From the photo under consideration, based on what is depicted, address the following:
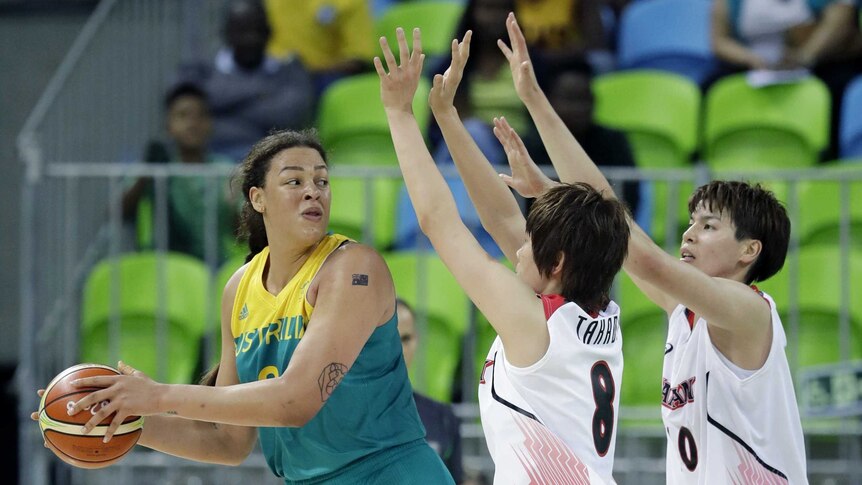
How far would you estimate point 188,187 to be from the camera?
23.2 feet

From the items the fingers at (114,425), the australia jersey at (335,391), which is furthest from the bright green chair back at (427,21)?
the fingers at (114,425)

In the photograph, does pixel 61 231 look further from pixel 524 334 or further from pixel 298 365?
pixel 524 334

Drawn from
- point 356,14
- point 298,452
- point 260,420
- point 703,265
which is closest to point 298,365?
point 260,420

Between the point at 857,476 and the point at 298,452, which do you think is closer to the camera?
the point at 298,452

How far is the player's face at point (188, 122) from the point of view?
8367 millimetres

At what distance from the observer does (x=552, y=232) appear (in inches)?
139

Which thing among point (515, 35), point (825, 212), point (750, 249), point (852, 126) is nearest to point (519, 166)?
point (515, 35)

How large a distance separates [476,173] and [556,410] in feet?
3.05

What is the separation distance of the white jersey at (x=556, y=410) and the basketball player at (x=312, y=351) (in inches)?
17.8

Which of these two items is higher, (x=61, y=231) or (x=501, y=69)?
(x=501, y=69)

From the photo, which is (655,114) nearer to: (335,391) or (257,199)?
(257,199)

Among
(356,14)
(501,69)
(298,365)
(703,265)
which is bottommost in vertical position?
(298,365)

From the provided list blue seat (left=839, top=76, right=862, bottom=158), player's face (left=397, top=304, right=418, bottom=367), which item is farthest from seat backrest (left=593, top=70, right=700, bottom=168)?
player's face (left=397, top=304, right=418, bottom=367)

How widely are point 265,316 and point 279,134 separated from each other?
0.60 meters
